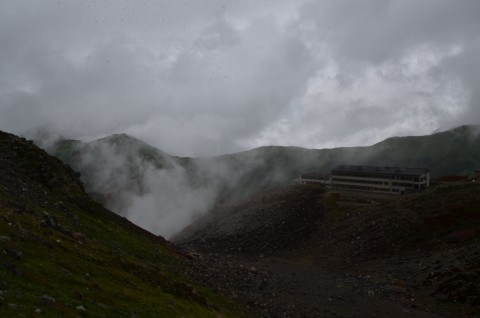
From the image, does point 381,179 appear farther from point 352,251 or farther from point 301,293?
point 301,293

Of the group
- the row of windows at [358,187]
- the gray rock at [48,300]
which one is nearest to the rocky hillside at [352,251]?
the gray rock at [48,300]

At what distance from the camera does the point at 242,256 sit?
74500 mm

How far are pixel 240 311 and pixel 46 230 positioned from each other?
18771 mm

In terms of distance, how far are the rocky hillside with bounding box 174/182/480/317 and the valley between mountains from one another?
9.8 inches

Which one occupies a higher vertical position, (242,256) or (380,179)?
(380,179)

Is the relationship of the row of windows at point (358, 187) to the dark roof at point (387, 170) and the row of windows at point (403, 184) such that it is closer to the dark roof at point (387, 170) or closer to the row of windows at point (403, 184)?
the row of windows at point (403, 184)

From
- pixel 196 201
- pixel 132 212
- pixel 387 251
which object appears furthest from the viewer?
pixel 196 201

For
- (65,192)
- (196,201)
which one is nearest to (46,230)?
(65,192)

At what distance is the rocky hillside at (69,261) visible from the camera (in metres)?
19.0

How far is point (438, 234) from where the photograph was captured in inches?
2596

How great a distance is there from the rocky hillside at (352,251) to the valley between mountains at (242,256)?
25 centimetres

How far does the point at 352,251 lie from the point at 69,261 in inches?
2190

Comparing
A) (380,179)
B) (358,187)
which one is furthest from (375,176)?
(358,187)

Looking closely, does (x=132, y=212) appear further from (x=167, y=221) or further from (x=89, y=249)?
(x=89, y=249)
